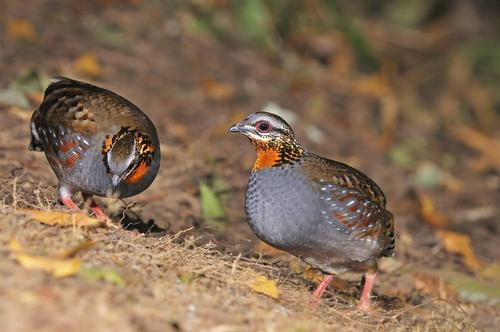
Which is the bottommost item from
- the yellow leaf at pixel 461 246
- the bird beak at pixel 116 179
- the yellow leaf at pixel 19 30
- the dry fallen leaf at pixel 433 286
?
the bird beak at pixel 116 179

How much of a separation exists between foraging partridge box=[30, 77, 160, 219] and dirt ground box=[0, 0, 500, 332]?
0.26 metres

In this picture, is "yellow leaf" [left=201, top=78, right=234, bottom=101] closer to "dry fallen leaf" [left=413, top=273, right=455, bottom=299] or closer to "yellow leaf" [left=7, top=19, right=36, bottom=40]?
"yellow leaf" [left=7, top=19, right=36, bottom=40]

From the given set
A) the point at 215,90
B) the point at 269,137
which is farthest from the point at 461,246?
the point at 215,90

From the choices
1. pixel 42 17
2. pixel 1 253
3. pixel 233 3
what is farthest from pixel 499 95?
pixel 1 253

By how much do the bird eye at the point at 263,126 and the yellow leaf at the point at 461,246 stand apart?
3310mm

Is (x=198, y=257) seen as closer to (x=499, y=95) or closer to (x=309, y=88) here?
(x=309, y=88)

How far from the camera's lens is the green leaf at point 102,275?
4274 mm

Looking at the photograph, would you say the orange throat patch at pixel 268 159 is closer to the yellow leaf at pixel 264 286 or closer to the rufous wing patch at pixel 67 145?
the yellow leaf at pixel 264 286

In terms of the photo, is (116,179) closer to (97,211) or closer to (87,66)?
(97,211)

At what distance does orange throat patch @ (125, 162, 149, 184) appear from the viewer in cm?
554

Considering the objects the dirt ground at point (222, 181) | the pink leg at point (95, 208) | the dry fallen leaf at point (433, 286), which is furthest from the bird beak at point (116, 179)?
the dry fallen leaf at point (433, 286)

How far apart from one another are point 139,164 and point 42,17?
18.2ft

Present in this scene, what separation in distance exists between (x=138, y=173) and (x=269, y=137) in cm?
84

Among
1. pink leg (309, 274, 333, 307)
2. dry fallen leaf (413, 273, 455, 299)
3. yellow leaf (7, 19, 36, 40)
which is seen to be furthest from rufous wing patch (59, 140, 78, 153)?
yellow leaf (7, 19, 36, 40)
